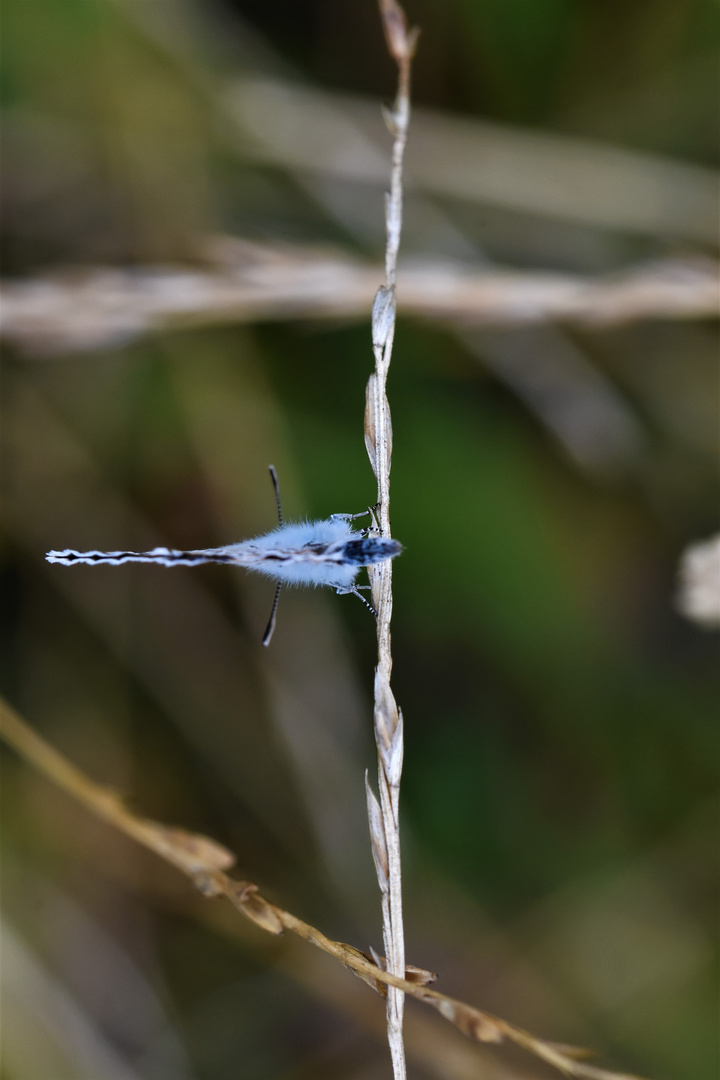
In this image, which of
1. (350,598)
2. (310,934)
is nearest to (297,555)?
(310,934)

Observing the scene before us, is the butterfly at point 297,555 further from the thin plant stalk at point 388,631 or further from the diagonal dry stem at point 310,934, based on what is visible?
the diagonal dry stem at point 310,934

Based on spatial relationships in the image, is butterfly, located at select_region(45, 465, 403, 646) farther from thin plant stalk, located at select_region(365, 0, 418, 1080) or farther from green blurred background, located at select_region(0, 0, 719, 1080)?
green blurred background, located at select_region(0, 0, 719, 1080)

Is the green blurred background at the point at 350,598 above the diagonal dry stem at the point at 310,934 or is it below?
above

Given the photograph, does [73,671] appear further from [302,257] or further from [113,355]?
[302,257]

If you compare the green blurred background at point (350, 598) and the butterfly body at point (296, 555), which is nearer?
the butterfly body at point (296, 555)

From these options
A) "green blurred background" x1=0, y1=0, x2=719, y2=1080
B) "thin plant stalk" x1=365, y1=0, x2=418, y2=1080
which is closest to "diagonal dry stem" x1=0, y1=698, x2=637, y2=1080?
"thin plant stalk" x1=365, y1=0, x2=418, y2=1080

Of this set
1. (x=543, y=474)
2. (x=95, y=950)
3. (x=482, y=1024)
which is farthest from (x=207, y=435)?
(x=482, y=1024)

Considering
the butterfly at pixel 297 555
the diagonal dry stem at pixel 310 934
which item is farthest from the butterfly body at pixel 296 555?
the diagonal dry stem at pixel 310 934
